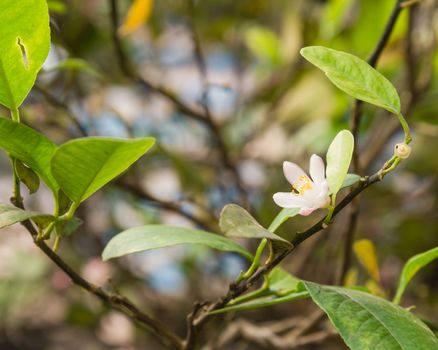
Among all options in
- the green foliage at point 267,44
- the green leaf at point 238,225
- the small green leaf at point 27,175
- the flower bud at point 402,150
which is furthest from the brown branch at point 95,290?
the green foliage at point 267,44

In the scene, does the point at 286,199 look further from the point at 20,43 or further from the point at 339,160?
the point at 20,43

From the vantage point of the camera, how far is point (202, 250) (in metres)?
1.70

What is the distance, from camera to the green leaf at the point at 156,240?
1.61 ft

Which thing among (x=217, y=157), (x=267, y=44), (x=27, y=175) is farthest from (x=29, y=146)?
(x=217, y=157)

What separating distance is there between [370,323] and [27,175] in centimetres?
27

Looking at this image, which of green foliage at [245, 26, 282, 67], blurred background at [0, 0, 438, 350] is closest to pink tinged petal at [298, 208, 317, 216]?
blurred background at [0, 0, 438, 350]

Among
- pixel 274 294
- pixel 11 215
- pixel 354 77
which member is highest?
pixel 354 77

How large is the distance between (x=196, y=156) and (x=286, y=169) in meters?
1.25

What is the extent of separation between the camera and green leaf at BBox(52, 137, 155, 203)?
414 mm

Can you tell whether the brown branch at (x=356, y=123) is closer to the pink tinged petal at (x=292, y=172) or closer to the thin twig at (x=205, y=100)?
the pink tinged petal at (x=292, y=172)

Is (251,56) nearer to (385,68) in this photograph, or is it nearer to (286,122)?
(286,122)

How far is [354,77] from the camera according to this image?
469mm

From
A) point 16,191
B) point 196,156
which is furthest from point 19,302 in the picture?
point 16,191

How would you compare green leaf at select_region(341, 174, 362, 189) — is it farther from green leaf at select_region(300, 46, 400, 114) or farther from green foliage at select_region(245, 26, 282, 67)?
green foliage at select_region(245, 26, 282, 67)
